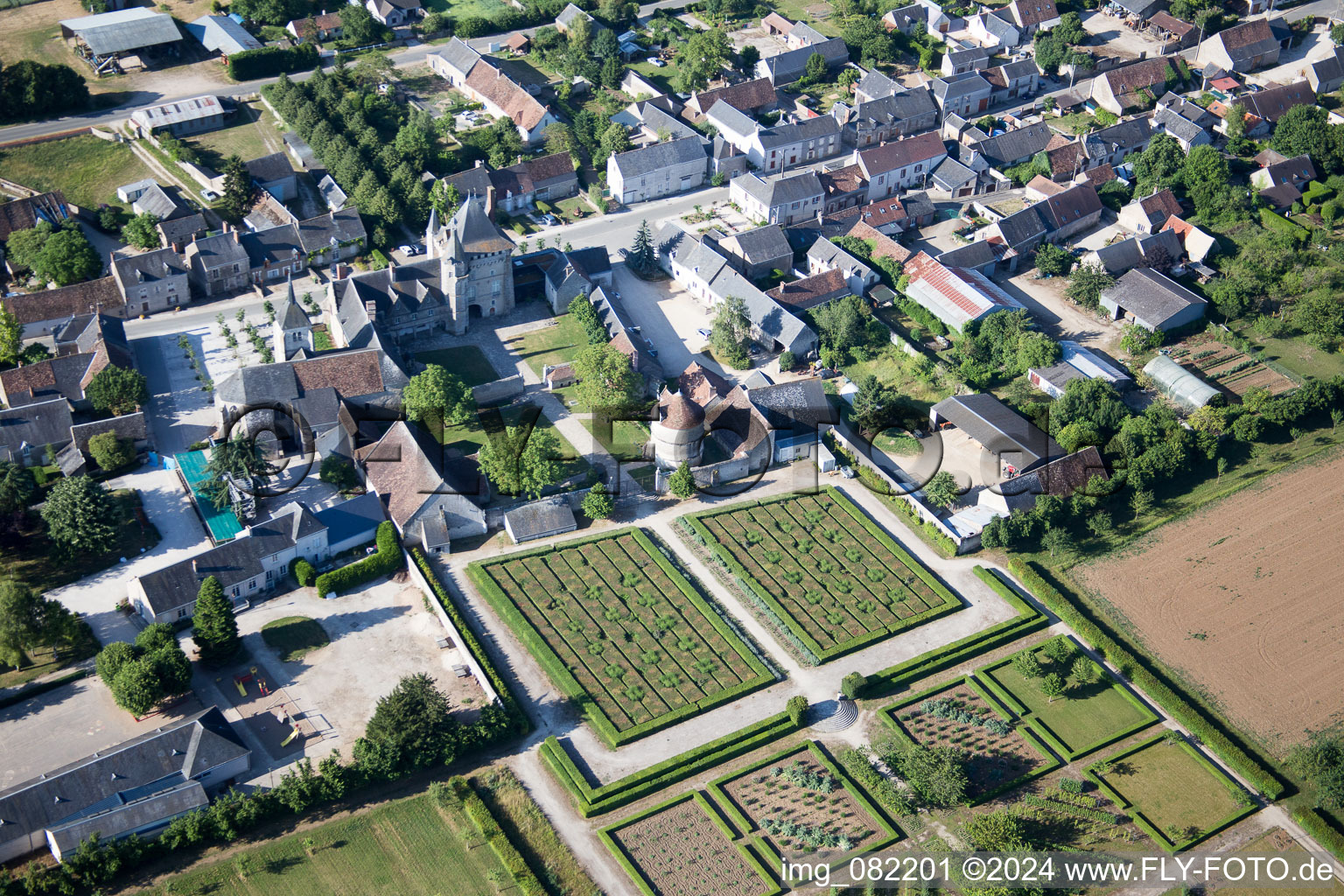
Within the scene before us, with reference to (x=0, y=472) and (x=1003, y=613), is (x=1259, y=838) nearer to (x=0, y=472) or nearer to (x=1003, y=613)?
(x=1003, y=613)

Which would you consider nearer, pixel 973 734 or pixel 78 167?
pixel 973 734

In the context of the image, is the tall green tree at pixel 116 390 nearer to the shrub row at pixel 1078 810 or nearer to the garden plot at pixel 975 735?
the garden plot at pixel 975 735

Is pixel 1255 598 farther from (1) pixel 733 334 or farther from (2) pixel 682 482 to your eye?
(1) pixel 733 334

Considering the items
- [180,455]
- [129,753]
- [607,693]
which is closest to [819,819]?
[607,693]

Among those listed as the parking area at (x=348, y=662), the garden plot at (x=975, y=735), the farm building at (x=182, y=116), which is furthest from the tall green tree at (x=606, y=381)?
the farm building at (x=182, y=116)

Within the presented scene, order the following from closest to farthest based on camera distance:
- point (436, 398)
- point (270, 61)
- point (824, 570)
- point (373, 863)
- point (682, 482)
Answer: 1. point (373, 863)
2. point (824, 570)
3. point (682, 482)
4. point (436, 398)
5. point (270, 61)

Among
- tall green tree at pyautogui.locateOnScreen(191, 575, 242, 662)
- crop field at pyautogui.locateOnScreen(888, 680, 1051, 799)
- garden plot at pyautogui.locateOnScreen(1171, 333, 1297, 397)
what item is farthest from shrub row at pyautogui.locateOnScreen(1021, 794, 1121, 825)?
tall green tree at pyautogui.locateOnScreen(191, 575, 242, 662)

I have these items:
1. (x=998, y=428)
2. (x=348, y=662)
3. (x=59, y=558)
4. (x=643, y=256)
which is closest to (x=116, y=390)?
(x=59, y=558)
